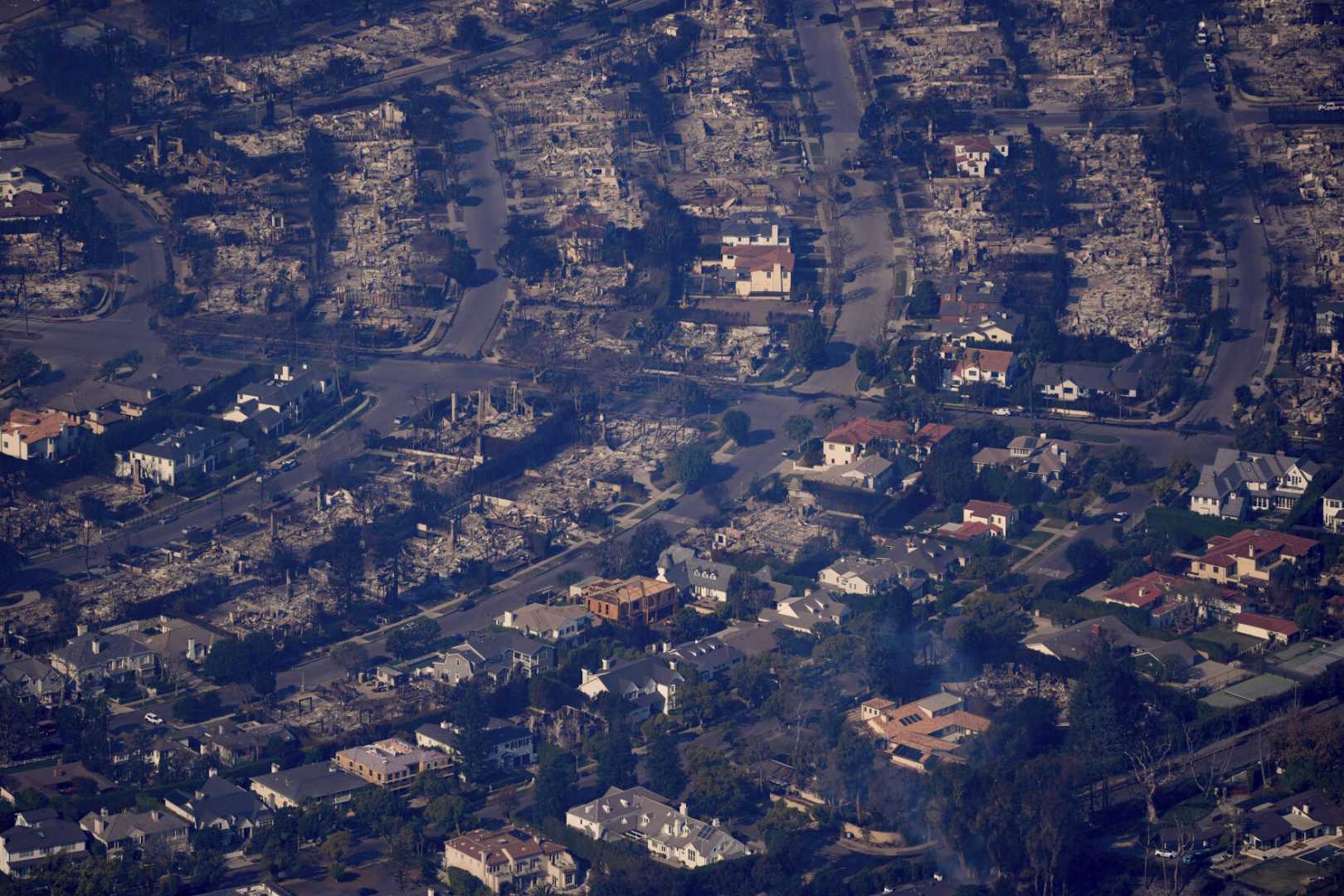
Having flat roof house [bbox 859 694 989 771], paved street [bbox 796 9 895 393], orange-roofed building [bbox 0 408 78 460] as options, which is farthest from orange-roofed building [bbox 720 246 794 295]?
flat roof house [bbox 859 694 989 771]

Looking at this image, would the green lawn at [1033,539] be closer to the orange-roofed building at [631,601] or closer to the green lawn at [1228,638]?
the green lawn at [1228,638]

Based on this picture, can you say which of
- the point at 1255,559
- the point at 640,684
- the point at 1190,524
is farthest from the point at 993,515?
the point at 640,684

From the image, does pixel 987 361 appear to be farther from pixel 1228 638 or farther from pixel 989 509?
pixel 1228 638

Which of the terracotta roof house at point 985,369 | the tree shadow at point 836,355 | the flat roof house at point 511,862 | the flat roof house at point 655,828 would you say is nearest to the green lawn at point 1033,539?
the terracotta roof house at point 985,369

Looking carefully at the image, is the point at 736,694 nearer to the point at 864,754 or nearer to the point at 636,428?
the point at 864,754

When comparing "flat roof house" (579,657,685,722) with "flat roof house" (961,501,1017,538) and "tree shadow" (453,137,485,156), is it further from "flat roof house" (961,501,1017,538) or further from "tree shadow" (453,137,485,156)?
"tree shadow" (453,137,485,156)

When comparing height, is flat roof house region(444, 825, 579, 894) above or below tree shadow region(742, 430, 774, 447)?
below
